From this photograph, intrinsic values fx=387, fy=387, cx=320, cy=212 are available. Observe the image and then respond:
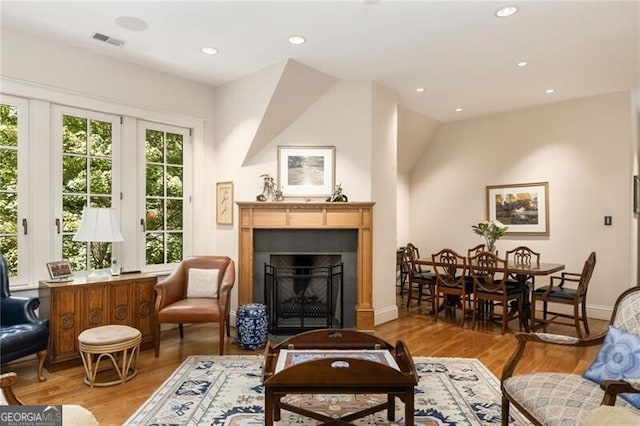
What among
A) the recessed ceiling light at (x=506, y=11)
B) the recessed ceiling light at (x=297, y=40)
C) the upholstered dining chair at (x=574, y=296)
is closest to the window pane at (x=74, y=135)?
the recessed ceiling light at (x=297, y=40)

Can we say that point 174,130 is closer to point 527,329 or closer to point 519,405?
point 519,405

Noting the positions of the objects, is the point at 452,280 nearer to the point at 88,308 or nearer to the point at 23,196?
the point at 88,308

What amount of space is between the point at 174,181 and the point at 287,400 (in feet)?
10.1

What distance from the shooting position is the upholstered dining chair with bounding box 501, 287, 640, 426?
1724 mm

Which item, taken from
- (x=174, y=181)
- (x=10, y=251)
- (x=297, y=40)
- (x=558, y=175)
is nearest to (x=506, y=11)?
(x=297, y=40)

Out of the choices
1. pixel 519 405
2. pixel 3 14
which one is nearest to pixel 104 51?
pixel 3 14

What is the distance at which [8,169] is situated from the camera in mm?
3537

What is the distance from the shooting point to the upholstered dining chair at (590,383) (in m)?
1.72

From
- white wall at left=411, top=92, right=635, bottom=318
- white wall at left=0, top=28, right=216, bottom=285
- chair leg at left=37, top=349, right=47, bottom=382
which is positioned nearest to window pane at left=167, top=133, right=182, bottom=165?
white wall at left=0, top=28, right=216, bottom=285

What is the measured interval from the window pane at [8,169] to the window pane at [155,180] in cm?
124

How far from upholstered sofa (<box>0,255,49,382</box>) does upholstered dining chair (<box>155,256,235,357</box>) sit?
35.4 inches

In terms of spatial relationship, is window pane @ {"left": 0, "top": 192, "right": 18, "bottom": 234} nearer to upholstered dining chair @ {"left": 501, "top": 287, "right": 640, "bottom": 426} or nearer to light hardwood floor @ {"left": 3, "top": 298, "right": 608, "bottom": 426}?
light hardwood floor @ {"left": 3, "top": 298, "right": 608, "bottom": 426}

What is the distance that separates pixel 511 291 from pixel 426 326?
109 cm

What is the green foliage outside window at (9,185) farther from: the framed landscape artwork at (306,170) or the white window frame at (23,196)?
the framed landscape artwork at (306,170)
